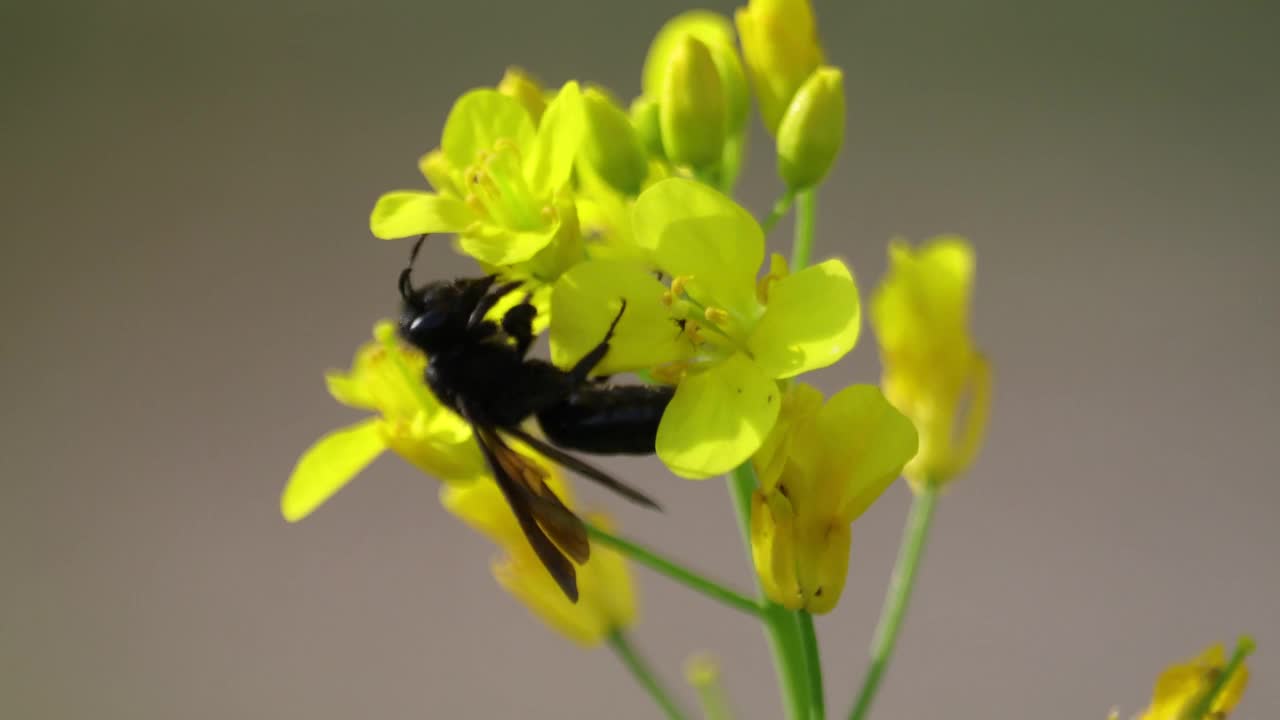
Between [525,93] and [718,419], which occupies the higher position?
[525,93]

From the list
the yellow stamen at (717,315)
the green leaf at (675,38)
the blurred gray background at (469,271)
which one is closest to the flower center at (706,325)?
the yellow stamen at (717,315)

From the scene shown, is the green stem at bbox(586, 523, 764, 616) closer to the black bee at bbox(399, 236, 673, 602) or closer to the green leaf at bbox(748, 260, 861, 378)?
the black bee at bbox(399, 236, 673, 602)

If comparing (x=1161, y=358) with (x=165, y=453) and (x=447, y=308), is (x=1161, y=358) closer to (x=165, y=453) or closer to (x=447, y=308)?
(x=447, y=308)

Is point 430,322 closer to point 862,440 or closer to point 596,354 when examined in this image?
point 596,354

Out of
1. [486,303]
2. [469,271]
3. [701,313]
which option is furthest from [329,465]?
[469,271]

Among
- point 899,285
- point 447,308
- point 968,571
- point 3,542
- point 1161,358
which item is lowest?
point 968,571

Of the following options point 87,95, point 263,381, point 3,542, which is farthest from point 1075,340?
point 3,542

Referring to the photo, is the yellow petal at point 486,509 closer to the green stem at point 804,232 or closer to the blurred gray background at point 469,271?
the green stem at point 804,232
